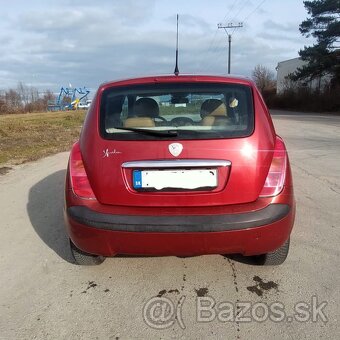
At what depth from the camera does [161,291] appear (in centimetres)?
323

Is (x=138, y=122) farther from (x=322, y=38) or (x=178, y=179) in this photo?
(x=322, y=38)

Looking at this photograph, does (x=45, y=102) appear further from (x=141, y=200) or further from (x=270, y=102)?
(x=141, y=200)

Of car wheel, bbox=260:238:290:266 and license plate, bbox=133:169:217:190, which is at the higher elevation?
license plate, bbox=133:169:217:190

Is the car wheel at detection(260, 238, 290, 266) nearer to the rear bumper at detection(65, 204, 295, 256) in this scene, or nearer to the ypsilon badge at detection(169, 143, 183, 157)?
the rear bumper at detection(65, 204, 295, 256)

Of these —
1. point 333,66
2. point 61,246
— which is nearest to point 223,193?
point 61,246

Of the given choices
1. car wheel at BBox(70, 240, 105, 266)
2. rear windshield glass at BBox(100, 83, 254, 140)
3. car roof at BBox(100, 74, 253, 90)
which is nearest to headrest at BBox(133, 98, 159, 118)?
rear windshield glass at BBox(100, 83, 254, 140)

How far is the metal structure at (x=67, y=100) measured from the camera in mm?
67188

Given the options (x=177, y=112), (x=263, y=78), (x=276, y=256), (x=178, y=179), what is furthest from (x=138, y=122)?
(x=263, y=78)

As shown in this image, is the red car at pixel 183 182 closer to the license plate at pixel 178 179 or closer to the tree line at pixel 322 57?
the license plate at pixel 178 179

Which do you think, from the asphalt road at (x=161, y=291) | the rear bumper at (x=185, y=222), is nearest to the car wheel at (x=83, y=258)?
the asphalt road at (x=161, y=291)

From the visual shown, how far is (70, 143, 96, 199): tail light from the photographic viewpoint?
3184 mm

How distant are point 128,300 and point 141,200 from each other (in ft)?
2.50

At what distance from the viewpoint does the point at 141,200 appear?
3.07 meters

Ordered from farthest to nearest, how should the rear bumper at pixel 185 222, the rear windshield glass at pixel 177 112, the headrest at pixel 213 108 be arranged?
1. the headrest at pixel 213 108
2. the rear windshield glass at pixel 177 112
3. the rear bumper at pixel 185 222
